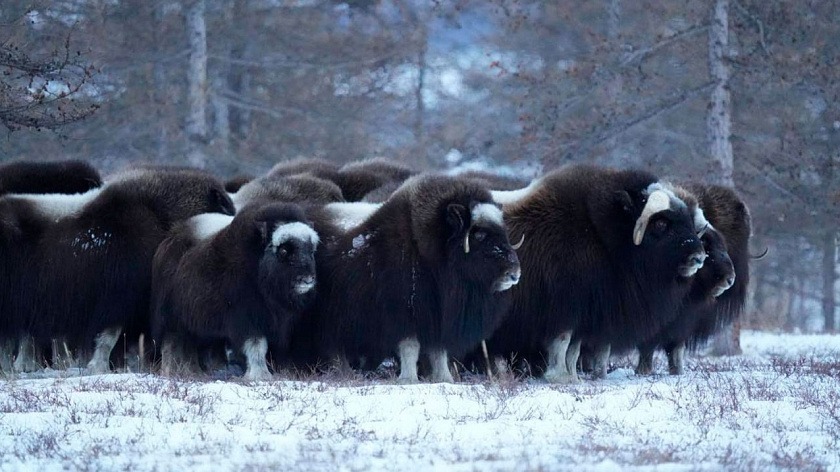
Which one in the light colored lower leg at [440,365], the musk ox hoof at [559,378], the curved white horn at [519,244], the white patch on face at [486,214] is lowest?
the musk ox hoof at [559,378]

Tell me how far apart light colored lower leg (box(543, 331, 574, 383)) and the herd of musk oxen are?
0.01m

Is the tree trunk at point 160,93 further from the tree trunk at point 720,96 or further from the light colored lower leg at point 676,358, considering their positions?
the light colored lower leg at point 676,358

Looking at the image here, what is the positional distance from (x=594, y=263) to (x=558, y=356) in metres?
0.78

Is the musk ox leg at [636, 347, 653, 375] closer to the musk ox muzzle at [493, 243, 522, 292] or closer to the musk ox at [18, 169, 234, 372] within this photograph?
the musk ox muzzle at [493, 243, 522, 292]

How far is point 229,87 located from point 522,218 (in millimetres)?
12300

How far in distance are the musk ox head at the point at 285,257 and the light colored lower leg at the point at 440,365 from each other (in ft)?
3.42

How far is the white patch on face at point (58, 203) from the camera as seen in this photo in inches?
365

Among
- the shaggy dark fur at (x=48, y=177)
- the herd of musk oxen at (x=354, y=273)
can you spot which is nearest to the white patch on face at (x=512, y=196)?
the herd of musk oxen at (x=354, y=273)

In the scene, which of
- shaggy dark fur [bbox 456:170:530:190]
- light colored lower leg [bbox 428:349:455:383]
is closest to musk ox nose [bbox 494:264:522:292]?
light colored lower leg [bbox 428:349:455:383]

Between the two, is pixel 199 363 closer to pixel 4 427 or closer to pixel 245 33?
pixel 4 427

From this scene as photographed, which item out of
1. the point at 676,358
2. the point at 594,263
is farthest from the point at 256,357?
the point at 676,358

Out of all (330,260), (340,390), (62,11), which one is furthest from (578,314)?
(62,11)

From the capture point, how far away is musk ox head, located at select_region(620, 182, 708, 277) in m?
9.06

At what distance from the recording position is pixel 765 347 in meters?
14.5
